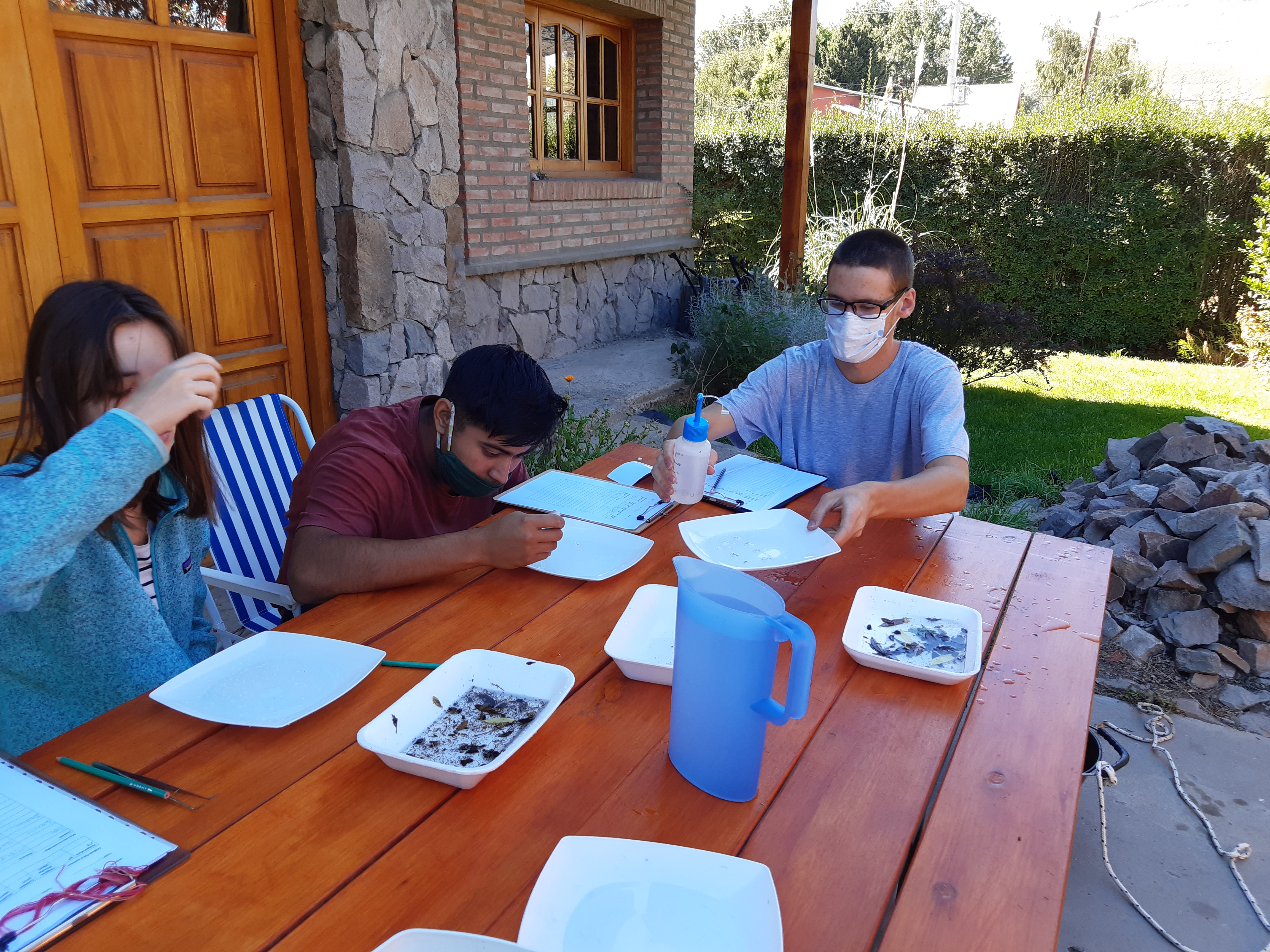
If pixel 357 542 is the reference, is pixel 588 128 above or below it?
above

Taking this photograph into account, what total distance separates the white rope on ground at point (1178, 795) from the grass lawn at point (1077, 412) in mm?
1206

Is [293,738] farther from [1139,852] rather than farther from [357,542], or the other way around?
[1139,852]

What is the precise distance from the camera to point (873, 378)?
2.47m

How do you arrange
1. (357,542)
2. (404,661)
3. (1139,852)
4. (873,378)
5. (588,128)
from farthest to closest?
(588,128) → (873,378) → (1139,852) → (357,542) → (404,661)

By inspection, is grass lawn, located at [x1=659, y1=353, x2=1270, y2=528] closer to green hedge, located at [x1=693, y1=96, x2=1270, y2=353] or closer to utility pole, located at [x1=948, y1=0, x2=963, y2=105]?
green hedge, located at [x1=693, y1=96, x2=1270, y2=353]

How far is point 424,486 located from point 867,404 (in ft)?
4.38

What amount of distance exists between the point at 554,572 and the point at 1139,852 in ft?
6.10

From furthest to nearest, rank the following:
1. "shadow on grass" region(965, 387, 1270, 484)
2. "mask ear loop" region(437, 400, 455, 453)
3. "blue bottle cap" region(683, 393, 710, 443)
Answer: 1. "shadow on grass" region(965, 387, 1270, 484)
2. "mask ear loop" region(437, 400, 455, 453)
3. "blue bottle cap" region(683, 393, 710, 443)

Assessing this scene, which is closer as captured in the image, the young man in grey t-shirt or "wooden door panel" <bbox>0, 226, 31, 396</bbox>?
the young man in grey t-shirt

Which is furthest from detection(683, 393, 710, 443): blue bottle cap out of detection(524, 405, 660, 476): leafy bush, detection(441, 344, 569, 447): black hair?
detection(524, 405, 660, 476): leafy bush

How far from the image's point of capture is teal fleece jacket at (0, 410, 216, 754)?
109cm

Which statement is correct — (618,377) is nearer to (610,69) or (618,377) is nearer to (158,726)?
(610,69)

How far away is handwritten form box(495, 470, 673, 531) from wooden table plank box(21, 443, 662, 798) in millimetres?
504

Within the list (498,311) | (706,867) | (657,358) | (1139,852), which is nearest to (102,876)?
(706,867)
